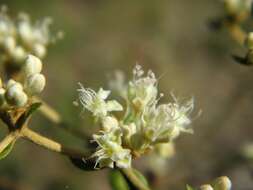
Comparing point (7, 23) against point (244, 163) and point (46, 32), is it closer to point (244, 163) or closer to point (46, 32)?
point (46, 32)

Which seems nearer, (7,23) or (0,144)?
(0,144)

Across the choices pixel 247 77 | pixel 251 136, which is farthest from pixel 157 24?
pixel 247 77

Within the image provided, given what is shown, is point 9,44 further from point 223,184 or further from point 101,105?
point 223,184

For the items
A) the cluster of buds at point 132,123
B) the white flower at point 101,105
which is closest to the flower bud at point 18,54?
the cluster of buds at point 132,123

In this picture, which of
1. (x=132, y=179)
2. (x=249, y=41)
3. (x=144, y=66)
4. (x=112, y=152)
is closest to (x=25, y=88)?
(x=112, y=152)

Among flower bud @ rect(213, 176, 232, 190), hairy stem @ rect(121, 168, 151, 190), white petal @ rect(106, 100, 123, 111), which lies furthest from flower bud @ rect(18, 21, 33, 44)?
flower bud @ rect(213, 176, 232, 190)

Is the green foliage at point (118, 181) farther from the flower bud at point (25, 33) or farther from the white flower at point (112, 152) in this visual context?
the flower bud at point (25, 33)
